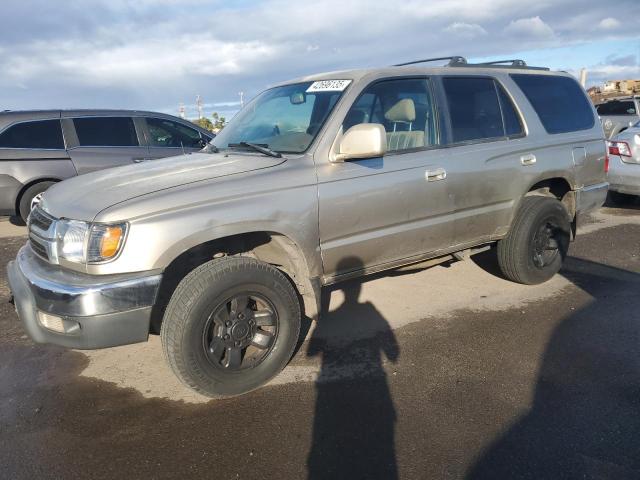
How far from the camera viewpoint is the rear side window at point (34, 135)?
689cm

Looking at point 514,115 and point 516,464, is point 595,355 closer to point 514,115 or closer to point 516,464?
point 516,464

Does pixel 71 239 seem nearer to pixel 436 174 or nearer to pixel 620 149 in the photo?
pixel 436 174

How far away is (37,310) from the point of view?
279cm

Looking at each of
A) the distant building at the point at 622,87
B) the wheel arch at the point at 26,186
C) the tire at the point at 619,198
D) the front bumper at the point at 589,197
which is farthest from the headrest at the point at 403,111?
the distant building at the point at 622,87

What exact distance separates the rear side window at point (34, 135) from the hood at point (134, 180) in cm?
438

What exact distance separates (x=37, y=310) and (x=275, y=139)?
1888 mm

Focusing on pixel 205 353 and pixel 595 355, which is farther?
pixel 595 355

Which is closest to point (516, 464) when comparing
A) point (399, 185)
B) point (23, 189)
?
point (399, 185)

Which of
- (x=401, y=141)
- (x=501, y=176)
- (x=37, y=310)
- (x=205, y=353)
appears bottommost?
(x=205, y=353)

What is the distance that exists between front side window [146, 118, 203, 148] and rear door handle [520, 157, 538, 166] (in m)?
4.98

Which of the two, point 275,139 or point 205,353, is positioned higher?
point 275,139

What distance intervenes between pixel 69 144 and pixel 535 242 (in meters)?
6.26

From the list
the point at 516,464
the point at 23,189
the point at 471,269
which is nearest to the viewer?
the point at 516,464

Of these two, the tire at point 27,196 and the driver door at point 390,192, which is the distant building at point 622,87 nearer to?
the driver door at point 390,192
